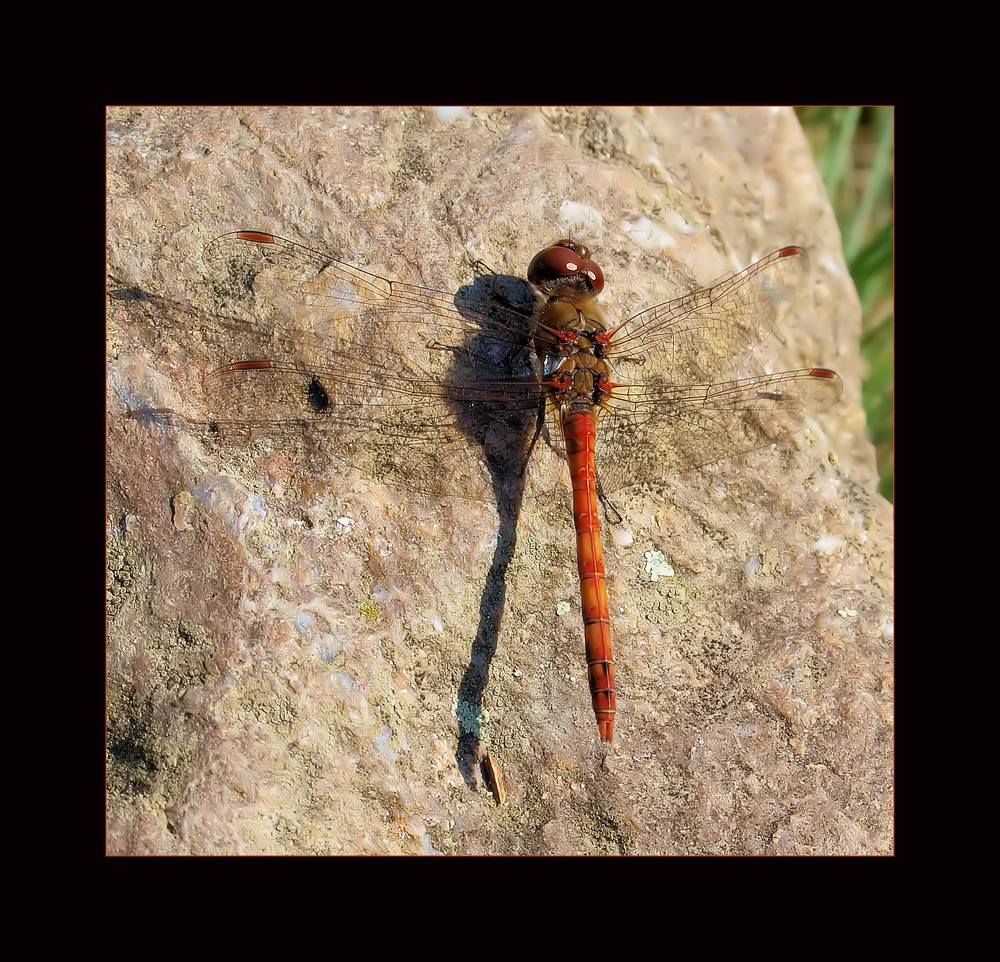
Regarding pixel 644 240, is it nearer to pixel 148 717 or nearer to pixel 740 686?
pixel 740 686

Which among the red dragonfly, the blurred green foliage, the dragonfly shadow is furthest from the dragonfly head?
the blurred green foliage

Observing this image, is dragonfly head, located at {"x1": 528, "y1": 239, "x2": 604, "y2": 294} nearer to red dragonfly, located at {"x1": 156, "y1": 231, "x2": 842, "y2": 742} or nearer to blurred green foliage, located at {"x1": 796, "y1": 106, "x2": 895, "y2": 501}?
red dragonfly, located at {"x1": 156, "y1": 231, "x2": 842, "y2": 742}

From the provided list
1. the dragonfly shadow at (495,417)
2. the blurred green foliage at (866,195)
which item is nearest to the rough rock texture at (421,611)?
the dragonfly shadow at (495,417)

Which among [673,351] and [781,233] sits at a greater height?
[781,233]

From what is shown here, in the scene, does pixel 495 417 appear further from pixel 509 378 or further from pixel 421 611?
pixel 421 611

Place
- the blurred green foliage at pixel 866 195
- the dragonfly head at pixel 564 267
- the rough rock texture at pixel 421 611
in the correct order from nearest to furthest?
the rough rock texture at pixel 421 611 < the dragonfly head at pixel 564 267 < the blurred green foliage at pixel 866 195

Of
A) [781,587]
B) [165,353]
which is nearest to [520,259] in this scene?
[165,353]

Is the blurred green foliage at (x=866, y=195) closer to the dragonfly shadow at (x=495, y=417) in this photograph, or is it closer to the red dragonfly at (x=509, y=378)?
the red dragonfly at (x=509, y=378)
